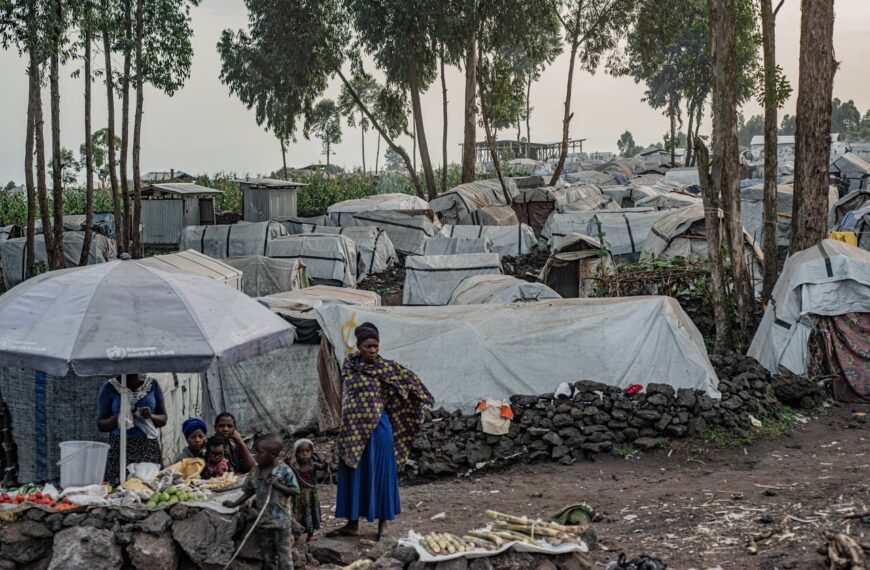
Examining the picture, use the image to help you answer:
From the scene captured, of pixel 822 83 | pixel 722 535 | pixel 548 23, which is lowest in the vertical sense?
pixel 722 535

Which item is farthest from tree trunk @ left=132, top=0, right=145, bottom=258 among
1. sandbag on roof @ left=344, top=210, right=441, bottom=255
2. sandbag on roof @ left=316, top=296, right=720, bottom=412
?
sandbag on roof @ left=316, top=296, right=720, bottom=412

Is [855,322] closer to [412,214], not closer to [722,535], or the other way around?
[722,535]

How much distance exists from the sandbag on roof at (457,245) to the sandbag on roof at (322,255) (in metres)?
2.07

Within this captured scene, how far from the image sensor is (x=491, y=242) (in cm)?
2534

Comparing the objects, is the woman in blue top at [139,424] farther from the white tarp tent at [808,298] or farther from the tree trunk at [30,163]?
the tree trunk at [30,163]

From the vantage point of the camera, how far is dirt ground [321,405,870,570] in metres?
6.41

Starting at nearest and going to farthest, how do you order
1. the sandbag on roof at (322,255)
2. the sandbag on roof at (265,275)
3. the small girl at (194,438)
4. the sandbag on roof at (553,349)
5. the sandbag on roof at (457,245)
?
the small girl at (194,438)
the sandbag on roof at (553,349)
the sandbag on roof at (265,275)
the sandbag on roof at (322,255)
the sandbag on roof at (457,245)

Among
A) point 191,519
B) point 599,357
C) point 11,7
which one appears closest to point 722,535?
point 191,519

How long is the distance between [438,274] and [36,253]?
31.6 feet

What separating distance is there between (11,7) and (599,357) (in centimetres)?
1263

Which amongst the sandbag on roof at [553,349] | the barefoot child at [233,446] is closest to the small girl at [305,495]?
the barefoot child at [233,446]

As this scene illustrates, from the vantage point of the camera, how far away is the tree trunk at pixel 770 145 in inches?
587

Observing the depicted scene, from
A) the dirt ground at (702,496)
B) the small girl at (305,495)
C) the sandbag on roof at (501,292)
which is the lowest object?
the dirt ground at (702,496)

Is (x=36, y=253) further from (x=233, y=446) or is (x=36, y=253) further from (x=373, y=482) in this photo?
(x=373, y=482)
